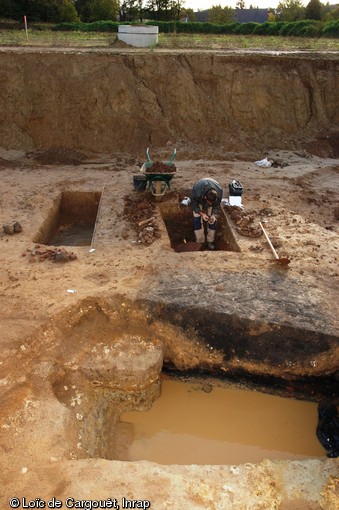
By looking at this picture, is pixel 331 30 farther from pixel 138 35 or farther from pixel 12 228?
pixel 12 228

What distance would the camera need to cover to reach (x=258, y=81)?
13.1 metres

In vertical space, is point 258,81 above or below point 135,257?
above

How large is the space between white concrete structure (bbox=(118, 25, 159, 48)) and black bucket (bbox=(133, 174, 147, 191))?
26.7 feet

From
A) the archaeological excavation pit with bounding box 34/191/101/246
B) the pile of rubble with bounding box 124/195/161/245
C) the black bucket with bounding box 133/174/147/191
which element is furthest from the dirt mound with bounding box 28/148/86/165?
the pile of rubble with bounding box 124/195/161/245

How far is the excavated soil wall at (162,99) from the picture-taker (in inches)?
480

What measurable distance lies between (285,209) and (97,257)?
14.3 feet

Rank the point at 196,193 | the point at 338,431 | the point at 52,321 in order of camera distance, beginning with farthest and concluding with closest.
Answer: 1. the point at 196,193
2. the point at 52,321
3. the point at 338,431

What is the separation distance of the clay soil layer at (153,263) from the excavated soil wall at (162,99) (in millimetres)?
45

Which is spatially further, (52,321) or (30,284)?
(30,284)

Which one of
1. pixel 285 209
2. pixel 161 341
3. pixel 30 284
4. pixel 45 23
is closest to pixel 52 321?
pixel 30 284

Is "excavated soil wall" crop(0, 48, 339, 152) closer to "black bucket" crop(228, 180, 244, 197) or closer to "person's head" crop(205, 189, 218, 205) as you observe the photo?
"black bucket" crop(228, 180, 244, 197)

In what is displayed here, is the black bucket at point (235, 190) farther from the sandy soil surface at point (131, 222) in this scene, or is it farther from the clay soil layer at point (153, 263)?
the clay soil layer at point (153, 263)

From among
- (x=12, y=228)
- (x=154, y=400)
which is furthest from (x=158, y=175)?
(x=154, y=400)

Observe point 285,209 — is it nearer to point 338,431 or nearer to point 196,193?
point 196,193
